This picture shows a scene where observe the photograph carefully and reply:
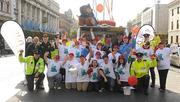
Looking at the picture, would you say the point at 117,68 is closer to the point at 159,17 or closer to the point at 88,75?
the point at 88,75

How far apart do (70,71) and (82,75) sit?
466 mm

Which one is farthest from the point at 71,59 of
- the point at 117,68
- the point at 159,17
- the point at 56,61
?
the point at 159,17

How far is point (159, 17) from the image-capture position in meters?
116

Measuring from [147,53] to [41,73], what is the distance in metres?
3.48

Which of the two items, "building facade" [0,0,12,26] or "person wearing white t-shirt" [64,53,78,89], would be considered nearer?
"person wearing white t-shirt" [64,53,78,89]

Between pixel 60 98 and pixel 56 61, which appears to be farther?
pixel 56 61

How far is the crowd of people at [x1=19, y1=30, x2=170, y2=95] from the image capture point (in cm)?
1263

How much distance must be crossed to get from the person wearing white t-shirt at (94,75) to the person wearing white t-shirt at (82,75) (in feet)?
0.42

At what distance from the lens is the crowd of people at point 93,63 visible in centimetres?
1263

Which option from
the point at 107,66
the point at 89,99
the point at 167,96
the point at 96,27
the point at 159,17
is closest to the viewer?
the point at 89,99

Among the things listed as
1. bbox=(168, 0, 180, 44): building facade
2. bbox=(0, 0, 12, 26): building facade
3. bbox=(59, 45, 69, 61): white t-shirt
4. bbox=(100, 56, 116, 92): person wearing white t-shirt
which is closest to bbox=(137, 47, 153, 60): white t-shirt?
bbox=(100, 56, 116, 92): person wearing white t-shirt

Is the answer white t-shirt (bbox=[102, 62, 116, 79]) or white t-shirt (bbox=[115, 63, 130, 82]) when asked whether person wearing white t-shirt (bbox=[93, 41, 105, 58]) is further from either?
white t-shirt (bbox=[115, 63, 130, 82])

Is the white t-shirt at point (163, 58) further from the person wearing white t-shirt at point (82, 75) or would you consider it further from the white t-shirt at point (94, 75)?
the person wearing white t-shirt at point (82, 75)

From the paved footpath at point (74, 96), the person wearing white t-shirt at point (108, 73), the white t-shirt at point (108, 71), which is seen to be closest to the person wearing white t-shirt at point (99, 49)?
the person wearing white t-shirt at point (108, 73)
